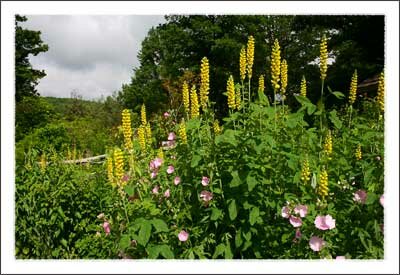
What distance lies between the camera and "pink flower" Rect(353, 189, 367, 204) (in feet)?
8.68

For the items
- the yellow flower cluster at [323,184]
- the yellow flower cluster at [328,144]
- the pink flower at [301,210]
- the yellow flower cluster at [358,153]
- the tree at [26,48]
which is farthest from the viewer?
the tree at [26,48]

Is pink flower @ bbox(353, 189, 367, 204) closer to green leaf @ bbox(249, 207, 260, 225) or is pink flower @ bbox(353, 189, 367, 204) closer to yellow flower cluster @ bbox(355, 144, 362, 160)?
yellow flower cluster @ bbox(355, 144, 362, 160)

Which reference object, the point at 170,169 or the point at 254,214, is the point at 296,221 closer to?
the point at 254,214

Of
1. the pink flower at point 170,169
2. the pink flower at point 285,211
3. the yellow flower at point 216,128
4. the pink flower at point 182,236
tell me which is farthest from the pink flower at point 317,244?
the pink flower at point 170,169

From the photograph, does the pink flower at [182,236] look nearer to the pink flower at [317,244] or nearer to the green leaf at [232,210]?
the green leaf at [232,210]

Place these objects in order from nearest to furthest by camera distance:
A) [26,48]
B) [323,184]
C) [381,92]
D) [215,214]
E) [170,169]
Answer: [323,184]
[215,214]
[381,92]
[170,169]
[26,48]

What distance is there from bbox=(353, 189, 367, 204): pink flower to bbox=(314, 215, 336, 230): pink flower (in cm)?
26

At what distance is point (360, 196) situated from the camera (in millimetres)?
2666

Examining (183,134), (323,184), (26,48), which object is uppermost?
(26,48)

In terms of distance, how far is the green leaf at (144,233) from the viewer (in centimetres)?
253

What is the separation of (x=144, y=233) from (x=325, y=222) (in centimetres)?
108

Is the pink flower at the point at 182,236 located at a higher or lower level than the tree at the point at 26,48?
lower

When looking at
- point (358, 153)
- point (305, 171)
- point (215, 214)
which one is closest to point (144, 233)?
point (215, 214)

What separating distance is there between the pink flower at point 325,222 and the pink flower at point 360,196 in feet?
0.85
